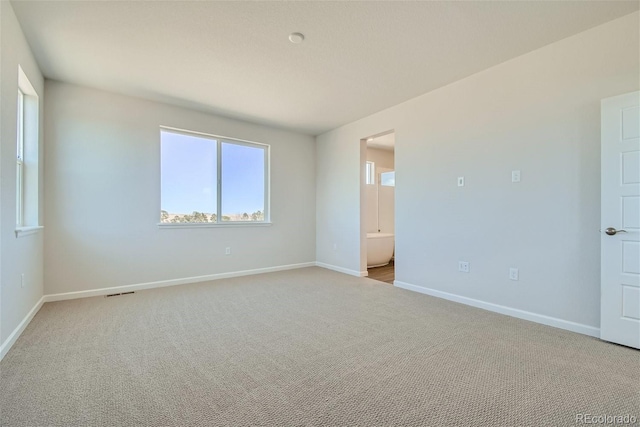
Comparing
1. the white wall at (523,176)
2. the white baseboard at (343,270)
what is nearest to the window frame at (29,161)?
the white baseboard at (343,270)

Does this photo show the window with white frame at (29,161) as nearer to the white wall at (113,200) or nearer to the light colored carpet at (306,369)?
the white wall at (113,200)

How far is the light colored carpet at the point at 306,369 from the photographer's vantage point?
1.43 meters

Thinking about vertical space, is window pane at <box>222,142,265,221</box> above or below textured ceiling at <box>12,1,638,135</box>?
below

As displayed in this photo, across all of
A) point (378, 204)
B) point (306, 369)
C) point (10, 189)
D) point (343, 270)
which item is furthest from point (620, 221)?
point (10, 189)

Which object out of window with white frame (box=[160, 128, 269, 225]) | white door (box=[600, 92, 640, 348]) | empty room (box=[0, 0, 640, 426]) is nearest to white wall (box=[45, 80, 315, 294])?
empty room (box=[0, 0, 640, 426])

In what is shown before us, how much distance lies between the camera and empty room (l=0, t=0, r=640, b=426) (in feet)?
5.40

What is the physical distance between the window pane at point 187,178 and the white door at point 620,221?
4550 mm

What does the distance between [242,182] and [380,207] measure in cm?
310

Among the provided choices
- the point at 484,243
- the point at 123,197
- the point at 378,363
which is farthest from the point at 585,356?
the point at 123,197

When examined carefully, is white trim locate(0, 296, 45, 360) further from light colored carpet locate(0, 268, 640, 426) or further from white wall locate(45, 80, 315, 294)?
white wall locate(45, 80, 315, 294)

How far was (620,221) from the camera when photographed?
84.7 inches

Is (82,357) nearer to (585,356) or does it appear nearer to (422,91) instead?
(585,356)

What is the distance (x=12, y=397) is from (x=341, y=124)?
4.69 m

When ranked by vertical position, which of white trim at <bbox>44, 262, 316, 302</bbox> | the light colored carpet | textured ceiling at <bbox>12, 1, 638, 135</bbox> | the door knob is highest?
textured ceiling at <bbox>12, 1, 638, 135</bbox>
